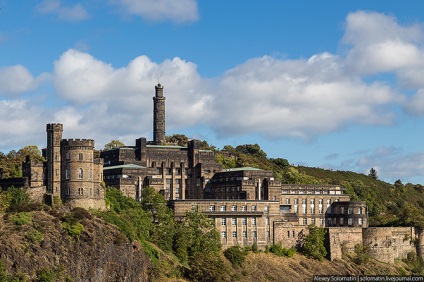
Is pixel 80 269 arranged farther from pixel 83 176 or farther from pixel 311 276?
pixel 311 276

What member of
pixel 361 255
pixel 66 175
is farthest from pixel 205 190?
pixel 66 175

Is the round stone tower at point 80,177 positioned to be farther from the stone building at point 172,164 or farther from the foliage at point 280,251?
the foliage at point 280,251

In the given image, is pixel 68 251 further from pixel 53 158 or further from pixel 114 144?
pixel 114 144

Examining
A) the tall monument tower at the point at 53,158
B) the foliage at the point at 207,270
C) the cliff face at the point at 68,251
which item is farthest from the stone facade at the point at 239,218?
the tall monument tower at the point at 53,158

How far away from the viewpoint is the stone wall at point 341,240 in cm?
13425

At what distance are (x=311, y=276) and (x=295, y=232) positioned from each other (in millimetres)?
8584

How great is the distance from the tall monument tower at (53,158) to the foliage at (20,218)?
36.3 ft

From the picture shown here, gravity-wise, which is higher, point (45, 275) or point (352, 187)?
point (352, 187)

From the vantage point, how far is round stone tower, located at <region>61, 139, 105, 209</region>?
11394 centimetres

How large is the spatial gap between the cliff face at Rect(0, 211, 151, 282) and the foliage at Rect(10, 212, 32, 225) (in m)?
0.14

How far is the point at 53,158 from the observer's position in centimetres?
11606

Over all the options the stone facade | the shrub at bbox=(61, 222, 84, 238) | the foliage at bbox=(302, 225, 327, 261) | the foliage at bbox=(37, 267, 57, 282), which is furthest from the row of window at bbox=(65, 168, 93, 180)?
the foliage at bbox=(302, 225, 327, 261)

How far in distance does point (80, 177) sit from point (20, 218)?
47.2ft

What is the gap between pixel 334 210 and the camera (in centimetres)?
14638
